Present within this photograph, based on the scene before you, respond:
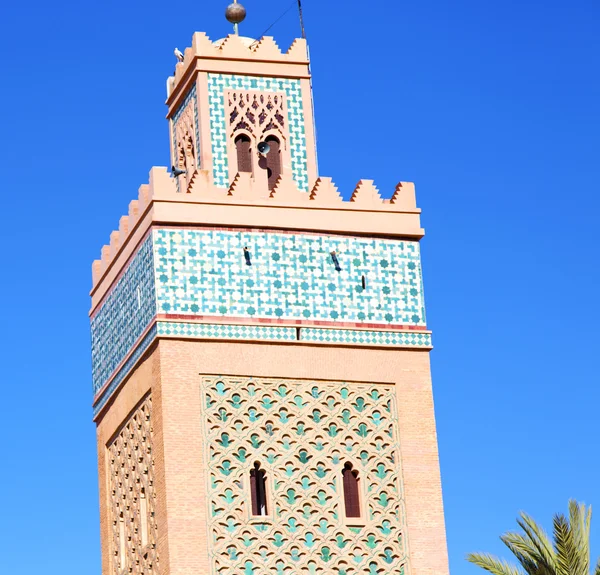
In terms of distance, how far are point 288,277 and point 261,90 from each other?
232 cm

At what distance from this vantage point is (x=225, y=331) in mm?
21328

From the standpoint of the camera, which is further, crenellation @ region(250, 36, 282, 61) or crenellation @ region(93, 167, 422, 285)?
crenellation @ region(250, 36, 282, 61)

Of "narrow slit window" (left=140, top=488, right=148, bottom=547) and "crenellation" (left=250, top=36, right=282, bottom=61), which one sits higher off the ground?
"crenellation" (left=250, top=36, right=282, bottom=61)

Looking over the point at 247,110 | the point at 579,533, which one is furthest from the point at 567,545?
the point at 247,110

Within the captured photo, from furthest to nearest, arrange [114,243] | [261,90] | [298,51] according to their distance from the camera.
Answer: [298,51] < [114,243] < [261,90]

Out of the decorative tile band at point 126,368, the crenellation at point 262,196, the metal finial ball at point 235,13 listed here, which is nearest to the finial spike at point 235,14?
the metal finial ball at point 235,13

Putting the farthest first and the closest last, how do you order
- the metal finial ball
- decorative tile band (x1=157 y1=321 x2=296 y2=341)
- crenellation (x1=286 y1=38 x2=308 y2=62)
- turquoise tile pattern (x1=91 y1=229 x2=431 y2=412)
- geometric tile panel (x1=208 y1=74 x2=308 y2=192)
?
the metal finial ball, crenellation (x1=286 y1=38 x2=308 y2=62), geometric tile panel (x1=208 y1=74 x2=308 y2=192), turquoise tile pattern (x1=91 y1=229 x2=431 y2=412), decorative tile band (x1=157 y1=321 x2=296 y2=341)

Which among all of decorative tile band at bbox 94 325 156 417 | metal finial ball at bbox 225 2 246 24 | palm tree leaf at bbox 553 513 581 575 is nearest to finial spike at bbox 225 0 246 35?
metal finial ball at bbox 225 2 246 24

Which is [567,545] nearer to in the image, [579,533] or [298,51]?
[579,533]

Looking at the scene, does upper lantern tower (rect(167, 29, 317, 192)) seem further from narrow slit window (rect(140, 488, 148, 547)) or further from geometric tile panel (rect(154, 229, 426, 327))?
narrow slit window (rect(140, 488, 148, 547))

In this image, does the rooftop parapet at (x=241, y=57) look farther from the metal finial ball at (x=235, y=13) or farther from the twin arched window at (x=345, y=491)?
the twin arched window at (x=345, y=491)

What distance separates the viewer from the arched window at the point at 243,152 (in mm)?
22609

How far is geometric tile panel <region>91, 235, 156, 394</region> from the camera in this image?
2155cm

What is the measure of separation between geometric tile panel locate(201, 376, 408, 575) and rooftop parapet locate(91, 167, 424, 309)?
1.62 m
